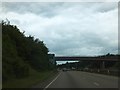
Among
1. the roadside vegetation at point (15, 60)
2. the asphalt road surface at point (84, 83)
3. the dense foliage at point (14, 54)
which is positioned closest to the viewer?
the asphalt road surface at point (84, 83)

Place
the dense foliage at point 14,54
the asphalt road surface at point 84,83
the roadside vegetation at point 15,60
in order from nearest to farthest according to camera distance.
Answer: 1. the asphalt road surface at point 84,83
2. the roadside vegetation at point 15,60
3. the dense foliage at point 14,54

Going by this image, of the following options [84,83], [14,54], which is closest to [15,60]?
[14,54]

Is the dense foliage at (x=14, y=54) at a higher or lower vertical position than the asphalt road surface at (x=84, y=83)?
higher

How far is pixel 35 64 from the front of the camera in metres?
79.9

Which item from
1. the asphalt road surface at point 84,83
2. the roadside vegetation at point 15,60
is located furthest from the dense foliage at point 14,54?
the asphalt road surface at point 84,83

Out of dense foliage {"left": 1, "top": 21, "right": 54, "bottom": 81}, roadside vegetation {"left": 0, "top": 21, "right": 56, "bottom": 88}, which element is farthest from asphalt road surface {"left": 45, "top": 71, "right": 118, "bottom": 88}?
dense foliage {"left": 1, "top": 21, "right": 54, "bottom": 81}

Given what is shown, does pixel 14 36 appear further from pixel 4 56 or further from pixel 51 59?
pixel 51 59

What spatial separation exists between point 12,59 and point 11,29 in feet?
42.4

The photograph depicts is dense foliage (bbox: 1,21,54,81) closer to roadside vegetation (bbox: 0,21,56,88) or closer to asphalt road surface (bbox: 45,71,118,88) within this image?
roadside vegetation (bbox: 0,21,56,88)

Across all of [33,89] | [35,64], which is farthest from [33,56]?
[33,89]

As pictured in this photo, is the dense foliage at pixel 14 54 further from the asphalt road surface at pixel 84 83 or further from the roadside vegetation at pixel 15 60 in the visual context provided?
the asphalt road surface at pixel 84 83

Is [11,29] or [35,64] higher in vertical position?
[11,29]

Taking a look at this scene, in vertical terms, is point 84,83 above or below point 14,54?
below

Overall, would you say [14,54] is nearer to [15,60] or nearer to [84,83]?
[15,60]
